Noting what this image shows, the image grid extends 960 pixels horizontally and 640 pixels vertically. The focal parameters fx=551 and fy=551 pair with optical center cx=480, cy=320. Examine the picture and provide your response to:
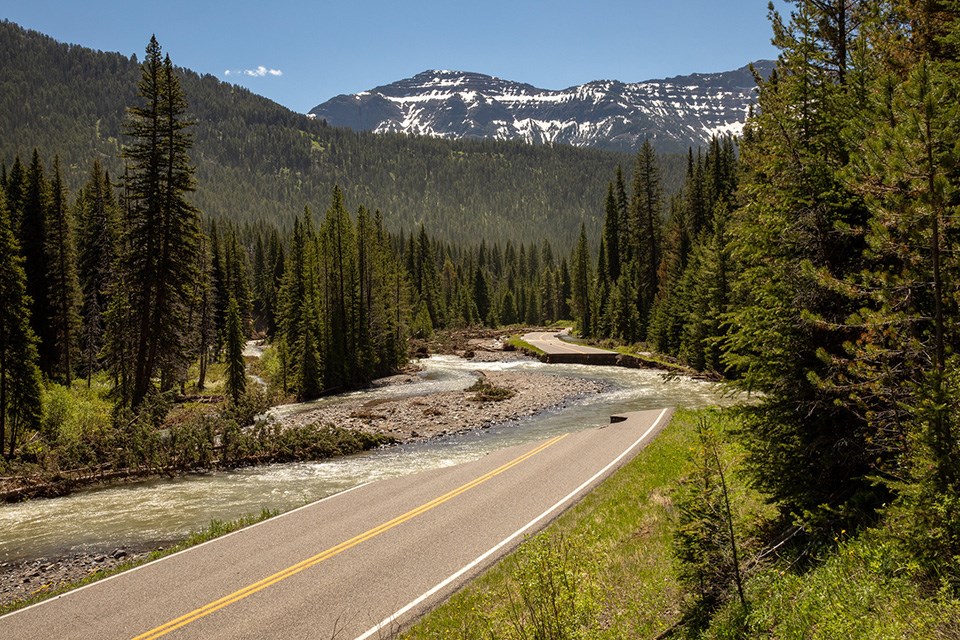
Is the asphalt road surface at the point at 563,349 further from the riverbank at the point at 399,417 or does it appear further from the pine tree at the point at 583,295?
Answer: the riverbank at the point at 399,417

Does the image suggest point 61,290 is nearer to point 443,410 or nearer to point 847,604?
point 443,410

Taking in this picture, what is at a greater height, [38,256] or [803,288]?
[38,256]

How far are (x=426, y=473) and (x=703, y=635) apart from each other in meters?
12.6

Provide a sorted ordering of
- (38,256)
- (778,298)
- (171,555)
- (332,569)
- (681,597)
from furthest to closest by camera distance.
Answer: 1. (38,256)
2. (171,555)
3. (332,569)
4. (778,298)
5. (681,597)

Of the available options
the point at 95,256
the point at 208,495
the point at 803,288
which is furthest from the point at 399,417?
the point at 95,256

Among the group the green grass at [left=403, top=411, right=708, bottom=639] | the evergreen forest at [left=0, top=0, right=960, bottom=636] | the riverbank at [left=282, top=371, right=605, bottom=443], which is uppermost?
the evergreen forest at [left=0, top=0, right=960, bottom=636]

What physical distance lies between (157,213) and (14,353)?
28.0ft

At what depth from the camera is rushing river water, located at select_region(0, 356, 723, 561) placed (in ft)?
49.6

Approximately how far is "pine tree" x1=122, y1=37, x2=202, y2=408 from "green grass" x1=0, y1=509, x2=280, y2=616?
42.9 ft

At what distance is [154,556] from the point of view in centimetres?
1275

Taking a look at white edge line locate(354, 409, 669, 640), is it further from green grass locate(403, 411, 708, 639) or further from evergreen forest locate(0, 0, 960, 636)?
evergreen forest locate(0, 0, 960, 636)

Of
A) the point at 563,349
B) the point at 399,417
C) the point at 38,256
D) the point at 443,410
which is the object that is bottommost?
the point at 563,349

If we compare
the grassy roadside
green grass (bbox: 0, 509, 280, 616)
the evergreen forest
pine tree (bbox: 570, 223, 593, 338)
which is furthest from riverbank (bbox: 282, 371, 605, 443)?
pine tree (bbox: 570, 223, 593, 338)

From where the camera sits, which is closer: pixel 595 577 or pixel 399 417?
pixel 595 577
